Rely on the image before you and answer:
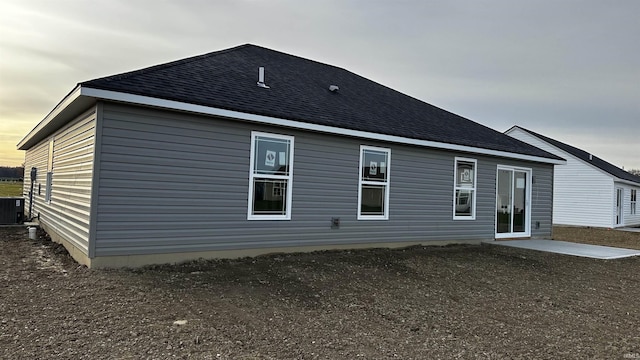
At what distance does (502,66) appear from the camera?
14.9 metres

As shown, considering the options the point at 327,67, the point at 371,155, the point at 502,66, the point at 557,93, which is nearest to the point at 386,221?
the point at 371,155

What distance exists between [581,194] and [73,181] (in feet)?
76.7

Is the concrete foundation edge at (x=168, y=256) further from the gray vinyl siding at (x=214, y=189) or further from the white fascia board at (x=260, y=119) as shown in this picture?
the white fascia board at (x=260, y=119)

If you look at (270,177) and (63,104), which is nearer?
(63,104)

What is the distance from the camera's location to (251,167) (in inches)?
292

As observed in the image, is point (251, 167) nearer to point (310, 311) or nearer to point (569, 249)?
point (310, 311)

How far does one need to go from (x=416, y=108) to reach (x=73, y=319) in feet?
35.4

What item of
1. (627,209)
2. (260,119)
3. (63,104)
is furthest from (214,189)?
(627,209)

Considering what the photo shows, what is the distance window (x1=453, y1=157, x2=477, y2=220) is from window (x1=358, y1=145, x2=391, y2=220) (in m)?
2.41

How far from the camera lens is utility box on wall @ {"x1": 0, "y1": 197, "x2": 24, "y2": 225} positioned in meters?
12.4

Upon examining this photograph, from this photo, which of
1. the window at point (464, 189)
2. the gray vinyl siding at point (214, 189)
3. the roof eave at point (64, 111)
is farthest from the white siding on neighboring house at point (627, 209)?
the roof eave at point (64, 111)

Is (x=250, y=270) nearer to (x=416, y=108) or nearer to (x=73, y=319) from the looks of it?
(x=73, y=319)

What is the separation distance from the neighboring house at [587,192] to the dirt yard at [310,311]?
15680 millimetres

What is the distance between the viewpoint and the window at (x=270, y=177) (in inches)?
295
